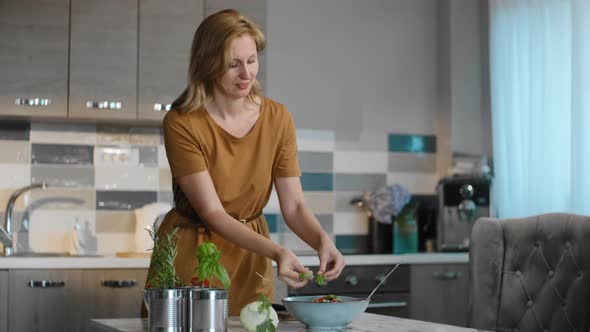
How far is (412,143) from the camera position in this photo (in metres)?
5.12

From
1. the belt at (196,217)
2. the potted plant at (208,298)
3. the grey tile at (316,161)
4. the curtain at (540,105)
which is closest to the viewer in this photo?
the potted plant at (208,298)

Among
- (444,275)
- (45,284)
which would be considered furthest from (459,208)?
(45,284)

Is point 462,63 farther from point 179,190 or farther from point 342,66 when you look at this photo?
point 179,190

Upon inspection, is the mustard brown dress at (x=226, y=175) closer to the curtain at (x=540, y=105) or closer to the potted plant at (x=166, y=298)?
the potted plant at (x=166, y=298)

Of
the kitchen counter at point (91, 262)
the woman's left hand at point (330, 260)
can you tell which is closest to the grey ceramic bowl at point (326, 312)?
the woman's left hand at point (330, 260)

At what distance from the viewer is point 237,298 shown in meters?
2.50

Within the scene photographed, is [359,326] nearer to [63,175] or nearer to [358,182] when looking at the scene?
[63,175]

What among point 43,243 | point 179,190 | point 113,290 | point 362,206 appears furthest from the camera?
point 362,206

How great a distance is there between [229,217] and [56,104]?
6.70ft

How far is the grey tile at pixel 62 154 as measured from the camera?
4.50m

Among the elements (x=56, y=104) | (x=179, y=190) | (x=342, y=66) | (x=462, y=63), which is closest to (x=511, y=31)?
(x=462, y=63)

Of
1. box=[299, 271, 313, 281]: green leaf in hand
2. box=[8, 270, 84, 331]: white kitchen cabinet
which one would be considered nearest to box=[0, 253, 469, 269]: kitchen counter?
box=[8, 270, 84, 331]: white kitchen cabinet

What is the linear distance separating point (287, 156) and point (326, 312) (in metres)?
0.69

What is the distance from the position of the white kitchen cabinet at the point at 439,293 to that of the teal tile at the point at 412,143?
806mm
